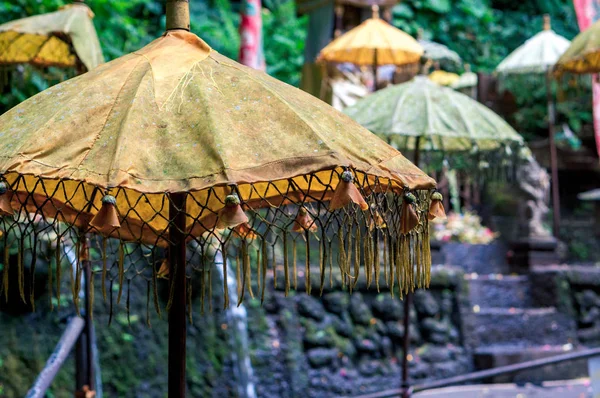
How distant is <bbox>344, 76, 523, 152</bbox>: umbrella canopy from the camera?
244 inches

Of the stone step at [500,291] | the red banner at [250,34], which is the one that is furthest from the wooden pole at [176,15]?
the stone step at [500,291]

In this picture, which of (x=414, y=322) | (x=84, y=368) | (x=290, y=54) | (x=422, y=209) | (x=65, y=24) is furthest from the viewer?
(x=290, y=54)

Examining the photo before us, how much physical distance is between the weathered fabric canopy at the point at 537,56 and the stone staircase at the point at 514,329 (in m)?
3.57

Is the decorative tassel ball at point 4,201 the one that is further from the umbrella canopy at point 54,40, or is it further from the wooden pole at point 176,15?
the umbrella canopy at point 54,40

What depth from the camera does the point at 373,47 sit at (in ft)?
29.2

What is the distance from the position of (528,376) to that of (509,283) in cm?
164

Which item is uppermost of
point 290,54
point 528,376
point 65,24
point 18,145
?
point 290,54

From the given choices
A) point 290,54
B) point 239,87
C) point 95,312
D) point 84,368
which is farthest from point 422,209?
point 290,54

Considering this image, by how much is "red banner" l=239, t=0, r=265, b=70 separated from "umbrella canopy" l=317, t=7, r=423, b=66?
69 cm

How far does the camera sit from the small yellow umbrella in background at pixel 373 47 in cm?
903

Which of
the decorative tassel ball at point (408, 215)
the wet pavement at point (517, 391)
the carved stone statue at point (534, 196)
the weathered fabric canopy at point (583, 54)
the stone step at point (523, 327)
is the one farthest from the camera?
the carved stone statue at point (534, 196)

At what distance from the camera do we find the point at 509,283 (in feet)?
34.4

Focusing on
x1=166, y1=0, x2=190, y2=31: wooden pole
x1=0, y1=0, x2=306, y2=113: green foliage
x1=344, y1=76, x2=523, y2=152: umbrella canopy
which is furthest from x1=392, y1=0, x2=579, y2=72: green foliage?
x1=166, y1=0, x2=190, y2=31: wooden pole

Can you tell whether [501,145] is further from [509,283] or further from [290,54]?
[290,54]
